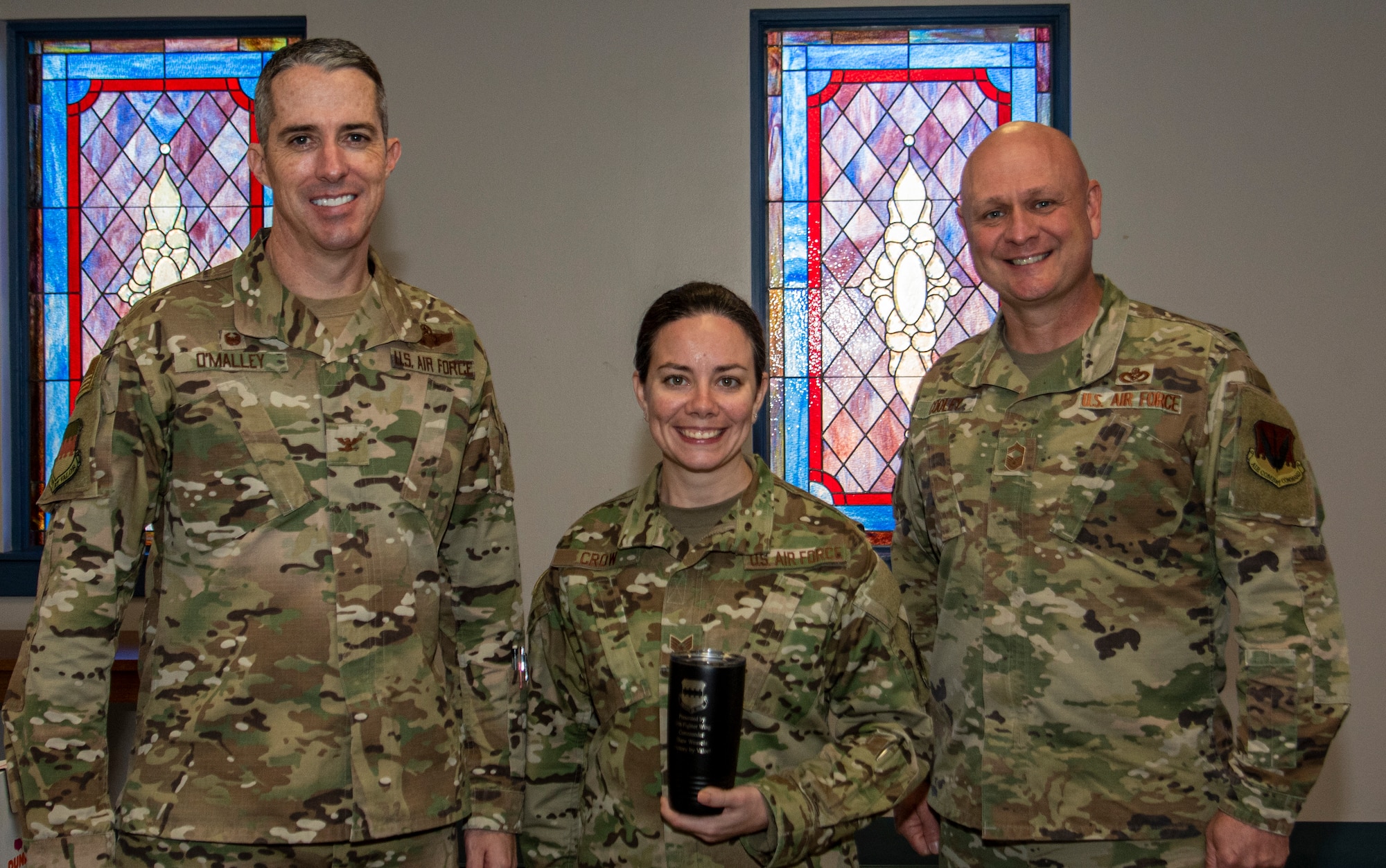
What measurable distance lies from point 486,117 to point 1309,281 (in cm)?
281

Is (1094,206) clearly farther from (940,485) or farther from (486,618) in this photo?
(486,618)

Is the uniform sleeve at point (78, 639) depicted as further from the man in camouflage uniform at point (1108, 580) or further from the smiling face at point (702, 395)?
the man in camouflage uniform at point (1108, 580)

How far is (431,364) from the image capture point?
1755 mm

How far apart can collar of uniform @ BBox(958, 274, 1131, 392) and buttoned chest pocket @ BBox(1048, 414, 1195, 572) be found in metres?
0.10

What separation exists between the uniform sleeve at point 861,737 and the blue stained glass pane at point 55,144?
3.54m

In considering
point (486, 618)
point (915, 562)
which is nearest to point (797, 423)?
point (915, 562)

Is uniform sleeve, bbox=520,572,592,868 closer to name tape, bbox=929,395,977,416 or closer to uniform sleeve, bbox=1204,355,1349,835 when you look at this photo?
name tape, bbox=929,395,977,416

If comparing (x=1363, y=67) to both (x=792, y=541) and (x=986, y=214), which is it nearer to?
(x=986, y=214)

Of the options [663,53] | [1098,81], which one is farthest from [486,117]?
[1098,81]

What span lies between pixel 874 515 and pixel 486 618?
2241 mm

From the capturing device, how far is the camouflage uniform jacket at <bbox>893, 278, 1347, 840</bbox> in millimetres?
1713

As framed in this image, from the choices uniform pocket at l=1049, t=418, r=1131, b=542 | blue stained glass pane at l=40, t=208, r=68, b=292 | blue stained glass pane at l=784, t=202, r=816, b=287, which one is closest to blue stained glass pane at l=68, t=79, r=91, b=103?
blue stained glass pane at l=40, t=208, r=68, b=292

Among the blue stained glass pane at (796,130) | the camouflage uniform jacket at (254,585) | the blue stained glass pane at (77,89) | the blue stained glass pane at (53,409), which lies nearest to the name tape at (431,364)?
the camouflage uniform jacket at (254,585)

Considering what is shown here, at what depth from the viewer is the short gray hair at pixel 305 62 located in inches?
65.9
